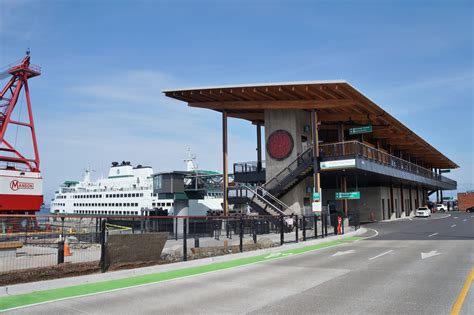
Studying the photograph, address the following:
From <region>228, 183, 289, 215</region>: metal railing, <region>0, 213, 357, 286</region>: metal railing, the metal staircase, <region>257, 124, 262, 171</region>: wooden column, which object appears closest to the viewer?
<region>0, 213, 357, 286</region>: metal railing

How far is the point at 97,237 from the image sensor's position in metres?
13.0

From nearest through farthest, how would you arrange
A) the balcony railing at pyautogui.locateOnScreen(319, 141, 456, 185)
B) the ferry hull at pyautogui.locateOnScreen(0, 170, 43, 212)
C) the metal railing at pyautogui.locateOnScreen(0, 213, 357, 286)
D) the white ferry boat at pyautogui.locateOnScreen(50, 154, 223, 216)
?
the metal railing at pyautogui.locateOnScreen(0, 213, 357, 286) < the balcony railing at pyautogui.locateOnScreen(319, 141, 456, 185) < the ferry hull at pyautogui.locateOnScreen(0, 170, 43, 212) < the white ferry boat at pyautogui.locateOnScreen(50, 154, 223, 216)

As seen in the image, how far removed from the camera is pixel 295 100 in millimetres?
33688

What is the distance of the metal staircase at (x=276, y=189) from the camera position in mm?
31955

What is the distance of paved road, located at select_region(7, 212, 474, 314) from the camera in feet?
24.9

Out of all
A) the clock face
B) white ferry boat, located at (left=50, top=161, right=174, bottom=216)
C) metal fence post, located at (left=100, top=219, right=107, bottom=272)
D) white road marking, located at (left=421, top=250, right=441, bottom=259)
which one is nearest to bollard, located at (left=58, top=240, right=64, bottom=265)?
metal fence post, located at (left=100, top=219, right=107, bottom=272)

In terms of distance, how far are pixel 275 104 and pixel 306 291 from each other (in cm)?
2614

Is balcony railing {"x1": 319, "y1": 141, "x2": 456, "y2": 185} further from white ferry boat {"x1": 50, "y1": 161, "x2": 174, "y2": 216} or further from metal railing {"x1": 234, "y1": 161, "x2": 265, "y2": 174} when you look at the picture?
white ferry boat {"x1": 50, "y1": 161, "x2": 174, "y2": 216}

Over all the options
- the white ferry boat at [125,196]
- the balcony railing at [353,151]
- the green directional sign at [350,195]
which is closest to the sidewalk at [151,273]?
the green directional sign at [350,195]

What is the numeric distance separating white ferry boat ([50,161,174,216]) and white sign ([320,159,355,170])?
34.5m

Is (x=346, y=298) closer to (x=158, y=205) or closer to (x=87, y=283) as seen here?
(x=87, y=283)

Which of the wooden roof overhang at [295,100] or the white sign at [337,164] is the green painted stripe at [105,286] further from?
the wooden roof overhang at [295,100]

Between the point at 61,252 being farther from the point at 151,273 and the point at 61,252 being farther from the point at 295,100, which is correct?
the point at 295,100

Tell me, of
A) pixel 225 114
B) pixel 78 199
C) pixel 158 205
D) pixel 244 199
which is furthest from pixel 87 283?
pixel 78 199
